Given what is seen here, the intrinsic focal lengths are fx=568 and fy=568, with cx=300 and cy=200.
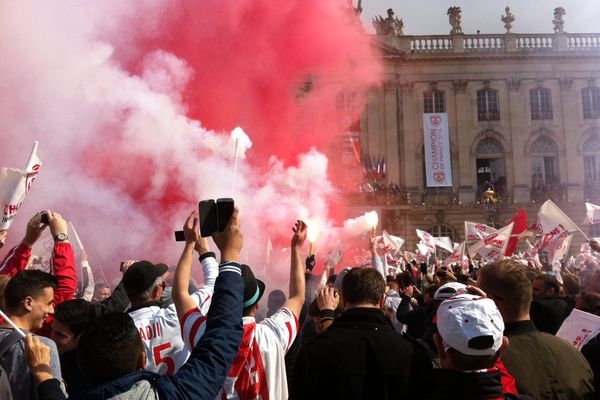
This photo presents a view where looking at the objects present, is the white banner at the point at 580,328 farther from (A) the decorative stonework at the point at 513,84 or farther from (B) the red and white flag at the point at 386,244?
(A) the decorative stonework at the point at 513,84

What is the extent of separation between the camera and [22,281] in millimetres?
2988

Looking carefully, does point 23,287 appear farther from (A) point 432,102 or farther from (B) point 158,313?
(A) point 432,102

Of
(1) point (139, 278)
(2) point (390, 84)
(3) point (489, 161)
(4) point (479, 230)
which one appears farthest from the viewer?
(3) point (489, 161)

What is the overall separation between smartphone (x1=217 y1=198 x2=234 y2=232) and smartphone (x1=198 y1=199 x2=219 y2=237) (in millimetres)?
16

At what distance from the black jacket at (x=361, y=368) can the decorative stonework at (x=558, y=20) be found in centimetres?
3593

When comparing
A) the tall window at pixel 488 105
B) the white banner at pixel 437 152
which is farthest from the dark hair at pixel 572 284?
the tall window at pixel 488 105

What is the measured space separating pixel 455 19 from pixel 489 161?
8.68m

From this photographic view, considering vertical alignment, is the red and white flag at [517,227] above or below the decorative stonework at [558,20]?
below

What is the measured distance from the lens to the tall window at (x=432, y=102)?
32.7m

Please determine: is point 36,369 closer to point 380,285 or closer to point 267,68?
point 380,285

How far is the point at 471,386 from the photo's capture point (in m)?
2.26

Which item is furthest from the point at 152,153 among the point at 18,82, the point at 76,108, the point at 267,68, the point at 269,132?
the point at 269,132

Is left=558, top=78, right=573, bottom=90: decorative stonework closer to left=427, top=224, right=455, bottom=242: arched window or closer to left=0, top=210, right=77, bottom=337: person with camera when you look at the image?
left=427, top=224, right=455, bottom=242: arched window

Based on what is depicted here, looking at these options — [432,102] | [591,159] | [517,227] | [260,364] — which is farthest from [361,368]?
[591,159]
